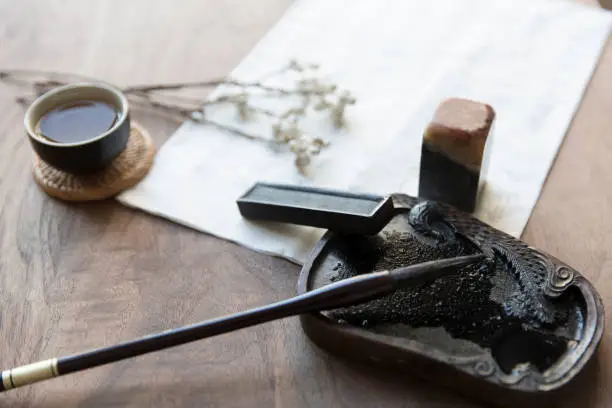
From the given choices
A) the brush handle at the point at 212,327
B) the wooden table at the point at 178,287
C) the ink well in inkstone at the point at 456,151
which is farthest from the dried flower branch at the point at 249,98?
the brush handle at the point at 212,327

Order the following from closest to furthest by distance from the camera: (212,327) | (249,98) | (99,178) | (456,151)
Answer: (212,327)
(456,151)
(99,178)
(249,98)

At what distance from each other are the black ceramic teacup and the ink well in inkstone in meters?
0.36

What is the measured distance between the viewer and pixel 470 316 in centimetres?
65

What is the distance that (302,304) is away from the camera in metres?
0.63

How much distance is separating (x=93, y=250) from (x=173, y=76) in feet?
1.04

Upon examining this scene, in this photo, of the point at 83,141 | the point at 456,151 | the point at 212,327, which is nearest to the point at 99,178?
the point at 83,141

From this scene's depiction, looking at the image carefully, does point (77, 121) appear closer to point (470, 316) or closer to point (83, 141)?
point (83, 141)

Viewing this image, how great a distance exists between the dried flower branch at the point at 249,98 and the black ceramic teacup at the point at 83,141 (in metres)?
0.11

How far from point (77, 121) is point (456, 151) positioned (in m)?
0.45

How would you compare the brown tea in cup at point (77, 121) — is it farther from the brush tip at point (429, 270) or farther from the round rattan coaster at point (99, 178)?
the brush tip at point (429, 270)

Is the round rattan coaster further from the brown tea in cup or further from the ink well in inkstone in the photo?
the ink well in inkstone

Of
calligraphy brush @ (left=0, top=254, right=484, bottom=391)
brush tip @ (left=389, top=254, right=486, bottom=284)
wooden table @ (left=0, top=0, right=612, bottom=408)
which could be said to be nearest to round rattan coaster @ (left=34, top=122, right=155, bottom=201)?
wooden table @ (left=0, top=0, right=612, bottom=408)

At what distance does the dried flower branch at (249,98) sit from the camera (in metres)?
0.89

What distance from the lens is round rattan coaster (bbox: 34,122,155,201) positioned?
836mm
